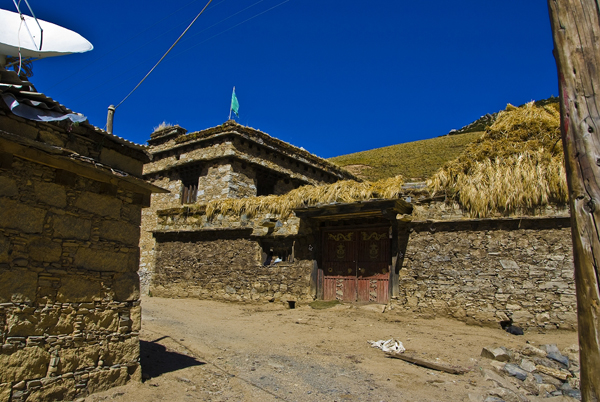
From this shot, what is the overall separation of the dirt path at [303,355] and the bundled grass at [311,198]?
271cm

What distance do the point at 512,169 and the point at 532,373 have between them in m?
4.54

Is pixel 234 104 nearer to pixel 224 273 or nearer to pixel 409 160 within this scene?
pixel 224 273

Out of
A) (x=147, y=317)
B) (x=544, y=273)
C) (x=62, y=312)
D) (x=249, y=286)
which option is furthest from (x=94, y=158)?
(x=544, y=273)

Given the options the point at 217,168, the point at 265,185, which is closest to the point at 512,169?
the point at 265,185

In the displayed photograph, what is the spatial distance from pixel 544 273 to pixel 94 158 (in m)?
8.37

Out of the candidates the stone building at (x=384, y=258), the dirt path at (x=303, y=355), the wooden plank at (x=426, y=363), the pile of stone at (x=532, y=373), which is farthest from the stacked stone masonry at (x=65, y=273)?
the stone building at (x=384, y=258)

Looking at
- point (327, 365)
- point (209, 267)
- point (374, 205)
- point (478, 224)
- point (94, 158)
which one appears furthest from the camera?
point (209, 267)

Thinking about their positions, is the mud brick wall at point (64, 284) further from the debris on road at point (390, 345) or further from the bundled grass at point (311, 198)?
the bundled grass at point (311, 198)

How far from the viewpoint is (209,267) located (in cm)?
1271

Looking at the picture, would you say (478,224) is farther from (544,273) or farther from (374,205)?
(374,205)

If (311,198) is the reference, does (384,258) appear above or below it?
below

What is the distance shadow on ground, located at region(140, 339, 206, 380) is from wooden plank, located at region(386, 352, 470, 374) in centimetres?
313

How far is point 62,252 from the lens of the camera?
15.1 feet

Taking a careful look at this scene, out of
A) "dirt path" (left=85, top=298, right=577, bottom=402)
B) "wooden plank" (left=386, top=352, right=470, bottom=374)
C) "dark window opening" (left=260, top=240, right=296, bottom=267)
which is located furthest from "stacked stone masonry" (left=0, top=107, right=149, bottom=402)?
"dark window opening" (left=260, top=240, right=296, bottom=267)
